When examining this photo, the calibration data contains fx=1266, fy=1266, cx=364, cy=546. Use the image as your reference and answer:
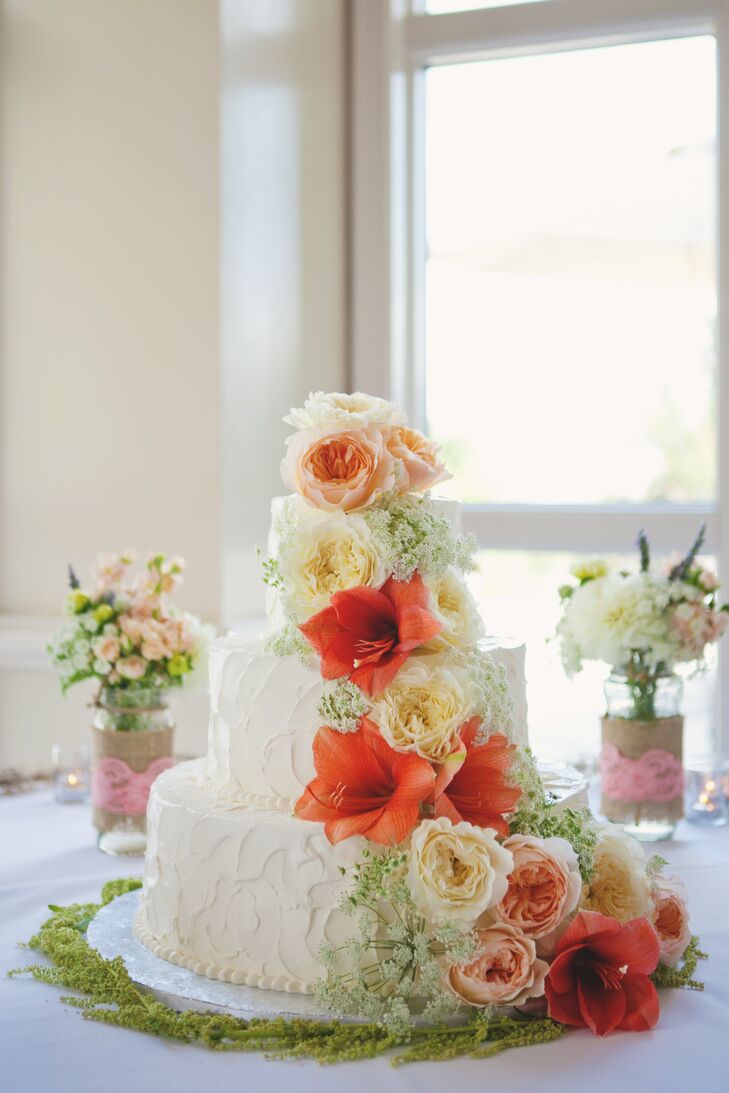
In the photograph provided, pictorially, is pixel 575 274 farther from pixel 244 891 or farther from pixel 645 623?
pixel 244 891

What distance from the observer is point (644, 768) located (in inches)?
79.7

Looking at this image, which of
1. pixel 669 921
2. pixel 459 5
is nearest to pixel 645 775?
pixel 669 921

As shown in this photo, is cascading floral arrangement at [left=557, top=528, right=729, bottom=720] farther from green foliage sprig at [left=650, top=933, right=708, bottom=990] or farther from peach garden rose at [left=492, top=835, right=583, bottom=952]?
peach garden rose at [left=492, top=835, right=583, bottom=952]

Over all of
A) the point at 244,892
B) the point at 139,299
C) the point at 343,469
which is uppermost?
the point at 139,299

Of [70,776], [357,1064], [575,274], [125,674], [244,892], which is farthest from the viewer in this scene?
[575,274]

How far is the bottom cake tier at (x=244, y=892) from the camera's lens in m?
1.38

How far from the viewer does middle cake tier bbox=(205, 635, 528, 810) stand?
1479 mm

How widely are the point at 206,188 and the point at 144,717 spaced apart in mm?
1266

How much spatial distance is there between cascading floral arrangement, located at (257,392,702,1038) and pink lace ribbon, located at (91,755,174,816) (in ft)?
2.19

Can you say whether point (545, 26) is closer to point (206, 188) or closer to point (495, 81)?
point (495, 81)

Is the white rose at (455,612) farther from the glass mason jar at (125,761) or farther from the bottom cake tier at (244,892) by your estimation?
the glass mason jar at (125,761)

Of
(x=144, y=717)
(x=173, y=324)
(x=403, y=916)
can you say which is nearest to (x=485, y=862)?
(x=403, y=916)

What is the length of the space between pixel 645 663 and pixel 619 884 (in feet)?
2.22

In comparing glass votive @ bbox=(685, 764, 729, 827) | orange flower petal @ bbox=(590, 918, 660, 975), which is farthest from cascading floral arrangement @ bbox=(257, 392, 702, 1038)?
glass votive @ bbox=(685, 764, 729, 827)
